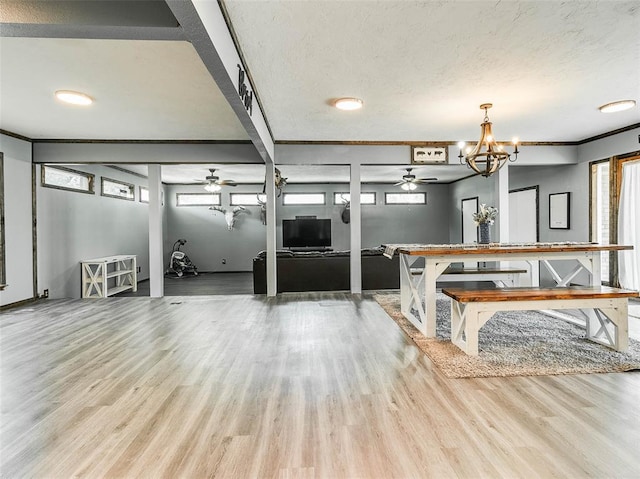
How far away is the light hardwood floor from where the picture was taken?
1651mm

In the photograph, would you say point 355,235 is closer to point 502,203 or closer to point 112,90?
point 502,203

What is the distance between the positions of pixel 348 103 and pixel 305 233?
616 cm

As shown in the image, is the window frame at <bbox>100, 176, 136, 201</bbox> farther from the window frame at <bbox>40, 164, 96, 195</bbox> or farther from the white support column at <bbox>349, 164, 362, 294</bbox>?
the white support column at <bbox>349, 164, 362, 294</bbox>

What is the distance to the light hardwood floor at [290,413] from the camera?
1.65 metres

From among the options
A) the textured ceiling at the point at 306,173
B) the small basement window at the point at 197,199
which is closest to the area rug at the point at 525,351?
the textured ceiling at the point at 306,173

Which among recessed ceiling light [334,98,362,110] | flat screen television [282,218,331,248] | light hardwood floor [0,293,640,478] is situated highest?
recessed ceiling light [334,98,362,110]

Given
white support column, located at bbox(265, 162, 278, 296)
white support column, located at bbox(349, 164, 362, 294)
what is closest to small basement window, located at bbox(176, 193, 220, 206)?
white support column, located at bbox(265, 162, 278, 296)

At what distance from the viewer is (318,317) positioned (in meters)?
4.43

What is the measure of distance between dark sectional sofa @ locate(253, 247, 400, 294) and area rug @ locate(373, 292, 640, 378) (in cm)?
222

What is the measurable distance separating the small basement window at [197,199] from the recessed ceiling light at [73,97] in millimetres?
6419

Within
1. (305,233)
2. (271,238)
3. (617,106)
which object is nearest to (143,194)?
(305,233)

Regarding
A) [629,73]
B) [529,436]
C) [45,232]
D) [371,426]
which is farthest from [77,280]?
[629,73]

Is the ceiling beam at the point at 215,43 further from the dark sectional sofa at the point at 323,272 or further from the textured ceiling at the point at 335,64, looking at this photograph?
the dark sectional sofa at the point at 323,272

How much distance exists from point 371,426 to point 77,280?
6.45m
